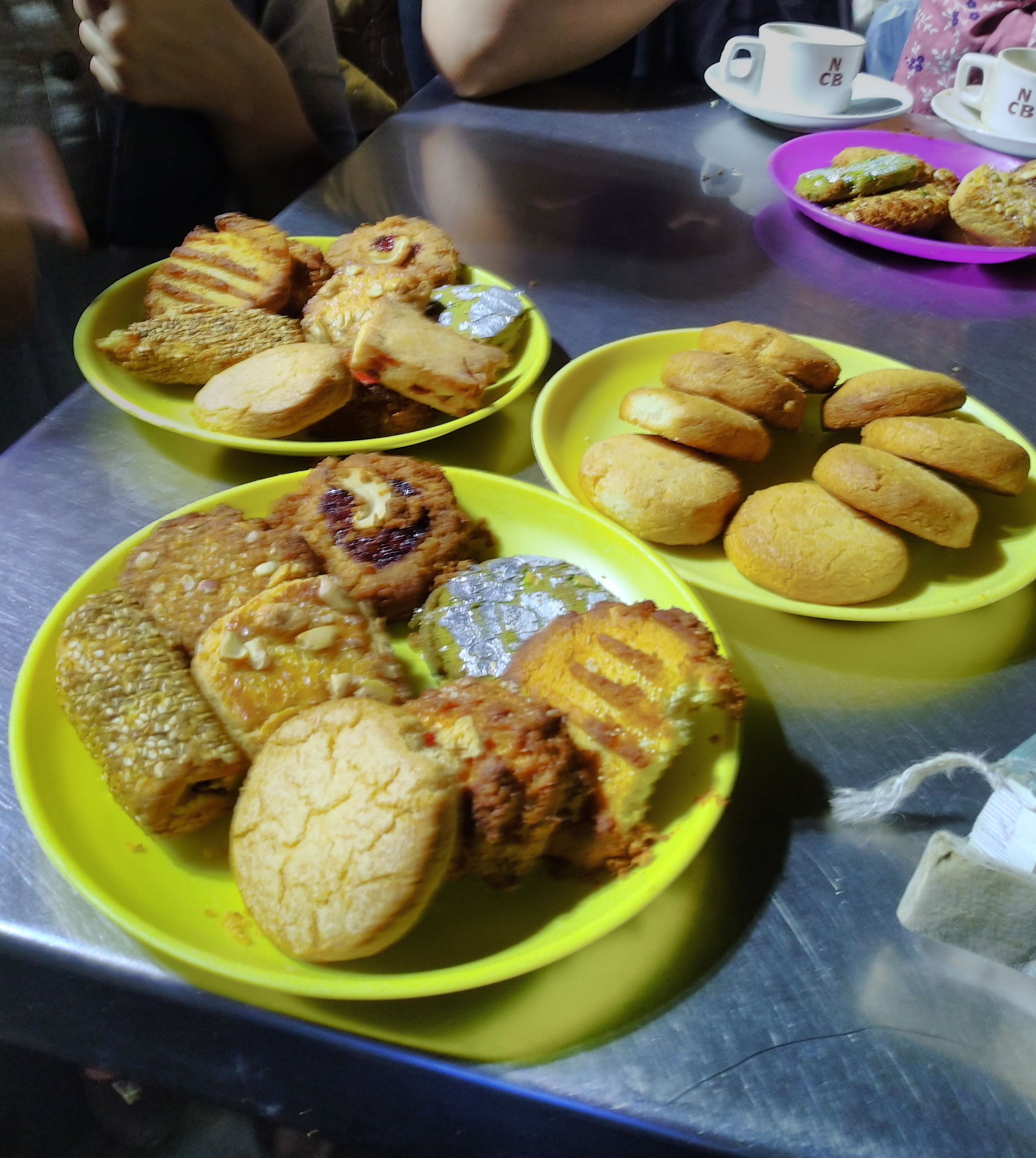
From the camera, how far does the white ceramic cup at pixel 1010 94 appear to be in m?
2.01

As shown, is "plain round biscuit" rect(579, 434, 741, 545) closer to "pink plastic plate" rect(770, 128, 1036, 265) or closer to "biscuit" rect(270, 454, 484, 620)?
"biscuit" rect(270, 454, 484, 620)

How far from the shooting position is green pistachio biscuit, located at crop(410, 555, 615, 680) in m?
0.86

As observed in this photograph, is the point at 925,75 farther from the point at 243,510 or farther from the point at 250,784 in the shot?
the point at 250,784

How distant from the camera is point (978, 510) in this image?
107cm

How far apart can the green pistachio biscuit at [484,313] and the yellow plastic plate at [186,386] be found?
0.12 ft

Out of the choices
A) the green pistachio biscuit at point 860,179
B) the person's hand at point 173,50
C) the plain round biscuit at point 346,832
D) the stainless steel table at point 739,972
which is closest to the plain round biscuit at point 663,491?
the stainless steel table at point 739,972

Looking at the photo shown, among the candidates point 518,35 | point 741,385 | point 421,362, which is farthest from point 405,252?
point 518,35

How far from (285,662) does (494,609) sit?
227 millimetres

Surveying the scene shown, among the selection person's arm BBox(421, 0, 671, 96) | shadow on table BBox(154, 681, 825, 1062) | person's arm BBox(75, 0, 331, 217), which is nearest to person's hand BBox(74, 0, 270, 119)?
person's arm BBox(75, 0, 331, 217)

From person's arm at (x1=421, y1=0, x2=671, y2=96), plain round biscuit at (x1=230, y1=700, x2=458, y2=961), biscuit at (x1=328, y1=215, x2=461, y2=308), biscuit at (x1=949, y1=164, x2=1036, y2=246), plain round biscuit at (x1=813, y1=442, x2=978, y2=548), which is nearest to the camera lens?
plain round biscuit at (x1=230, y1=700, x2=458, y2=961)

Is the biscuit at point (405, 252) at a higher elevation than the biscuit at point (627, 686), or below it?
higher

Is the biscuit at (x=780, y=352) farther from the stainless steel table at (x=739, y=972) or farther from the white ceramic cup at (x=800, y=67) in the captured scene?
the white ceramic cup at (x=800, y=67)

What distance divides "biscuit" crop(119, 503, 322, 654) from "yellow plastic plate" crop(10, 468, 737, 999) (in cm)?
9

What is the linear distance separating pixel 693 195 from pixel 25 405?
1596 mm
